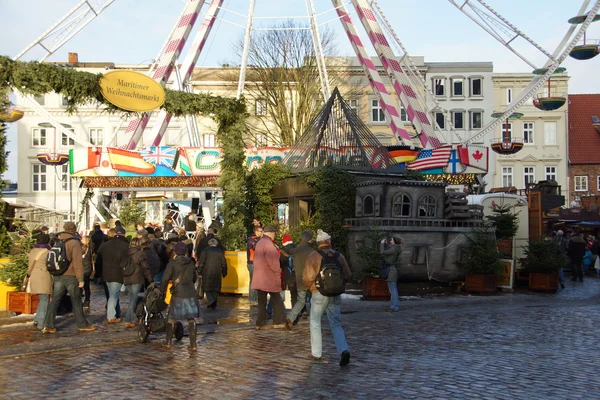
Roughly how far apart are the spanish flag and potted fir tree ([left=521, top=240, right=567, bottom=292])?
46.1 ft

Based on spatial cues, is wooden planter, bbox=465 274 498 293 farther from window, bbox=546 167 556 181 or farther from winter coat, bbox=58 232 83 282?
window, bbox=546 167 556 181

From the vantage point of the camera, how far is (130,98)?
18469 millimetres

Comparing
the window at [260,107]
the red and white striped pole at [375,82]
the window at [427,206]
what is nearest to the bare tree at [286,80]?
the window at [260,107]

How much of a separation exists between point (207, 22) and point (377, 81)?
7391 millimetres

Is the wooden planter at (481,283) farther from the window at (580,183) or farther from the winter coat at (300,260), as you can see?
the window at (580,183)

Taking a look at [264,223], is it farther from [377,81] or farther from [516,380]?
[516,380]

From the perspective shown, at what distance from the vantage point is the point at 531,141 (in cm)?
6600

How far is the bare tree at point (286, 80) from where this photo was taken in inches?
2034

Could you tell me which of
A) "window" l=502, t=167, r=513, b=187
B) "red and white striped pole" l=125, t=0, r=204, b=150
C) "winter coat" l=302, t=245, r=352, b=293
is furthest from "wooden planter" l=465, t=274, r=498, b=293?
"window" l=502, t=167, r=513, b=187

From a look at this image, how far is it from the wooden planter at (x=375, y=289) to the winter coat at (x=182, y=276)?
8539mm

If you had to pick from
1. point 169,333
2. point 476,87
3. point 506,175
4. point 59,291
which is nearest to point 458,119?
point 476,87

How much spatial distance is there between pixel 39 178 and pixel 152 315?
54.6 meters

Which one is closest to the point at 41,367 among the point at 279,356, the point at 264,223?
the point at 279,356

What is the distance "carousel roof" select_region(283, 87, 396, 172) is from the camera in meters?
25.6
